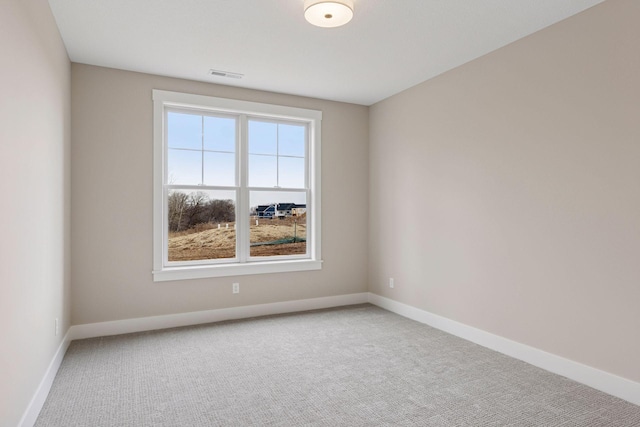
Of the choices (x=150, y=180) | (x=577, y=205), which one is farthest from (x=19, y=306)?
(x=577, y=205)

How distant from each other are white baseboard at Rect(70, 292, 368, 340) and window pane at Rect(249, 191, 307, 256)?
25.6 inches

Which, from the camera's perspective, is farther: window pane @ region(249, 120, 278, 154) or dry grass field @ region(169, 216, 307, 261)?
window pane @ region(249, 120, 278, 154)

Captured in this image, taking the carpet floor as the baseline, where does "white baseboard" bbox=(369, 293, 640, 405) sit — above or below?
above

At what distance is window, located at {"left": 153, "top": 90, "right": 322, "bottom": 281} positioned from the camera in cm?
421

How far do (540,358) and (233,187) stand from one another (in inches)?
136

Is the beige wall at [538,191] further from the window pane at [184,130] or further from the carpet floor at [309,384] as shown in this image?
the window pane at [184,130]

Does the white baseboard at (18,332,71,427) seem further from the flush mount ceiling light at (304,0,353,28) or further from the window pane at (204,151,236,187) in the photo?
the flush mount ceiling light at (304,0,353,28)

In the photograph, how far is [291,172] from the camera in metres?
4.91

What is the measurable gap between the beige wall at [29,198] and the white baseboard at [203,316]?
2.02 feet

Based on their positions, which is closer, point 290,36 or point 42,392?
point 42,392

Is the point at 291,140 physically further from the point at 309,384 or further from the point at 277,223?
the point at 309,384

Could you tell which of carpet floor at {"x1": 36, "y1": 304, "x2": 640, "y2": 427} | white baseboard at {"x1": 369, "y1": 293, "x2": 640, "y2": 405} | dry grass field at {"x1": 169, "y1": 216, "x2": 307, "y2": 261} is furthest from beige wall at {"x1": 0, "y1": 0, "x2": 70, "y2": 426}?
white baseboard at {"x1": 369, "y1": 293, "x2": 640, "y2": 405}

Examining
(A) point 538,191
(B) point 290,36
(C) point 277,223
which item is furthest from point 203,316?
(A) point 538,191

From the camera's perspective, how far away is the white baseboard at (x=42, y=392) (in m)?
2.15
